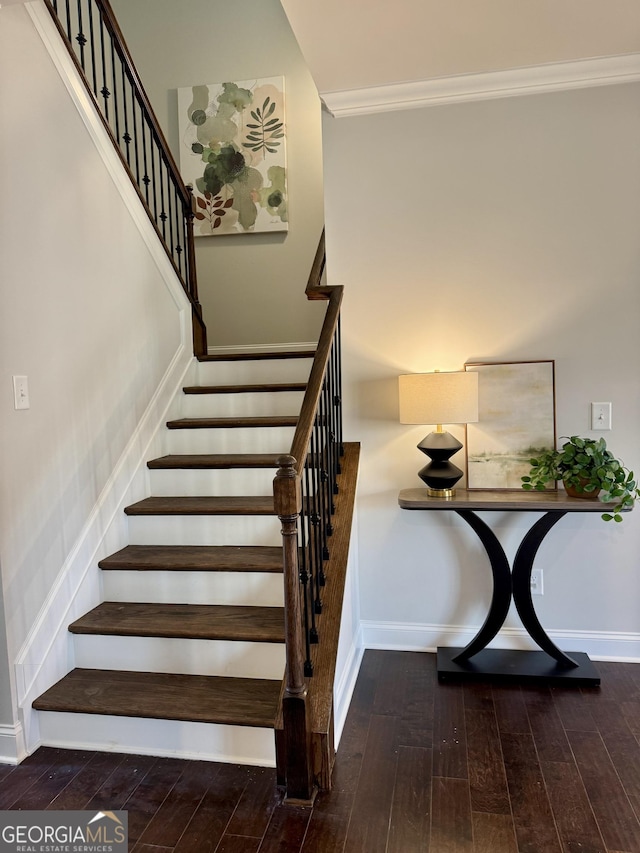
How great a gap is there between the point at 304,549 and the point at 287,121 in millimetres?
3457

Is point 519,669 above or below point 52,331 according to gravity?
below

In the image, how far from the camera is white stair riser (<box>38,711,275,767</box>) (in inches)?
77.6

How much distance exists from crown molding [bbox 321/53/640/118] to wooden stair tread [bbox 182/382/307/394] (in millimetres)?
1400

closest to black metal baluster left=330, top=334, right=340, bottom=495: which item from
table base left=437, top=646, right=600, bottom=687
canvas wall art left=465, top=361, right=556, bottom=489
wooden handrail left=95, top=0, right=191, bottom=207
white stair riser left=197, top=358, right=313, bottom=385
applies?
canvas wall art left=465, top=361, right=556, bottom=489

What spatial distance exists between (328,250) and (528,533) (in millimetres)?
1667

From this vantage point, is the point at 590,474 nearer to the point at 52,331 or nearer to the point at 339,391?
the point at 339,391

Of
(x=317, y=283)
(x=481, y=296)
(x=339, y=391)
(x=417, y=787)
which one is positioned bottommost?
(x=417, y=787)

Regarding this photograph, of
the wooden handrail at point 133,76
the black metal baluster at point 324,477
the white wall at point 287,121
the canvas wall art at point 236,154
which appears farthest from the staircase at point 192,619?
the canvas wall art at point 236,154

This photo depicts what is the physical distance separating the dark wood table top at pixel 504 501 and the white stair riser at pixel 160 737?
3.72ft

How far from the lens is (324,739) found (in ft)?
5.98

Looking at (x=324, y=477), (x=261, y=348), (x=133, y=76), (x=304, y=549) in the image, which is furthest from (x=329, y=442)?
(x=133, y=76)

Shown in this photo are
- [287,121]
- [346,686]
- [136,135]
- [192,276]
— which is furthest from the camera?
[287,121]

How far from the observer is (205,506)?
8.66ft

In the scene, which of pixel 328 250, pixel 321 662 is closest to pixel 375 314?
pixel 328 250
